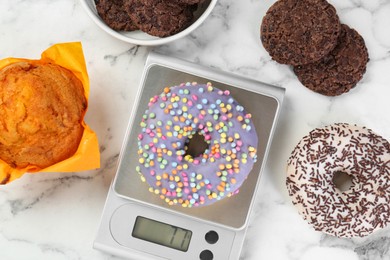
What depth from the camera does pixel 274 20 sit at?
1.43 meters

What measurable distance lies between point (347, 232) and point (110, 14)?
2.95 feet

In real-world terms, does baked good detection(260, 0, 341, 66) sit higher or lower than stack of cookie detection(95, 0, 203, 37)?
lower

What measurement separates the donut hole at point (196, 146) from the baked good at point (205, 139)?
0.26ft

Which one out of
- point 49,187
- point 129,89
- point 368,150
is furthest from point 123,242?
point 368,150

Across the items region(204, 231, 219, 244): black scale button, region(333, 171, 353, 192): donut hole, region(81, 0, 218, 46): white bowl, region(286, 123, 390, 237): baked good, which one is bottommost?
region(204, 231, 219, 244): black scale button

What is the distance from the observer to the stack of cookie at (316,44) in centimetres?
140

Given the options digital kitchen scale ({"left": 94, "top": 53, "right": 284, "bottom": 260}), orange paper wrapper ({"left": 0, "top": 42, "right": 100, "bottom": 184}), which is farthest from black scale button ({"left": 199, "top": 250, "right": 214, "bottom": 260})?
orange paper wrapper ({"left": 0, "top": 42, "right": 100, "bottom": 184})

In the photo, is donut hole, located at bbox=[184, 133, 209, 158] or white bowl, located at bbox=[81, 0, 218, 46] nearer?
white bowl, located at bbox=[81, 0, 218, 46]

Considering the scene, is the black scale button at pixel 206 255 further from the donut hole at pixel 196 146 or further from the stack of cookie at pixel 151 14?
the stack of cookie at pixel 151 14

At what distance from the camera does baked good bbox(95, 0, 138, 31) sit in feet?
4.58

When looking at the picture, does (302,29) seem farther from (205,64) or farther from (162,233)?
(162,233)

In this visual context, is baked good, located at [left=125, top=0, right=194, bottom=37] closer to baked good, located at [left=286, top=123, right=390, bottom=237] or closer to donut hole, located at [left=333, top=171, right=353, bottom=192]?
baked good, located at [left=286, top=123, right=390, bottom=237]

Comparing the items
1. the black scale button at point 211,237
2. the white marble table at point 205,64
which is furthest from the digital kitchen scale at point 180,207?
the white marble table at point 205,64

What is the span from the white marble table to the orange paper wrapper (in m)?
0.17
